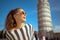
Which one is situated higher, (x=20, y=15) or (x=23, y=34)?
(x=20, y=15)

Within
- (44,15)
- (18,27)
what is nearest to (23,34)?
(18,27)

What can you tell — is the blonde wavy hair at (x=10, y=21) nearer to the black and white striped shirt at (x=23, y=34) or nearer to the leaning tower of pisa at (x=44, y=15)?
the black and white striped shirt at (x=23, y=34)

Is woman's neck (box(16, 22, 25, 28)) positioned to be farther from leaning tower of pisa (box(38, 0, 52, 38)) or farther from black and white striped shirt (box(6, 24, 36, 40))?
leaning tower of pisa (box(38, 0, 52, 38))

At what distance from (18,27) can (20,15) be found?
66 mm

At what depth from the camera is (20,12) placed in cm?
77

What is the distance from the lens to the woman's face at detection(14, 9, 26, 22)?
0.76m

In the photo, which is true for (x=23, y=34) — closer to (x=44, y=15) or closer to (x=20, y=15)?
(x=20, y=15)

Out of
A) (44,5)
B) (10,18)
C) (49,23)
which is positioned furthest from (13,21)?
(44,5)

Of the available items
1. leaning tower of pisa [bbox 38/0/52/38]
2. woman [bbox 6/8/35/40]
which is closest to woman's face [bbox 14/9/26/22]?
woman [bbox 6/8/35/40]

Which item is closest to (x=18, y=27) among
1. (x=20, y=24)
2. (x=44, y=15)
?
(x=20, y=24)

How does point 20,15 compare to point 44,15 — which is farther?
point 44,15

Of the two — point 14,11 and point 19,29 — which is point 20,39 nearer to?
point 19,29

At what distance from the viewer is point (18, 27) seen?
30.2 inches

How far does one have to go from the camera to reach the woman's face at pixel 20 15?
76 cm
